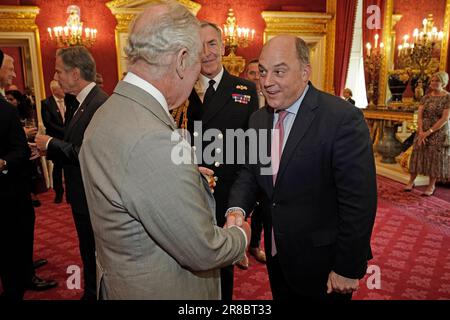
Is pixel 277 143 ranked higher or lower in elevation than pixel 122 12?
lower

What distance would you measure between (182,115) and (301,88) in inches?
37.2

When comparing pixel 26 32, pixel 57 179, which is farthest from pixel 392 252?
pixel 26 32

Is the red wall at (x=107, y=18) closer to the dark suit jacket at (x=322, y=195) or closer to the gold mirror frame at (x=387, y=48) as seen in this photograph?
the gold mirror frame at (x=387, y=48)

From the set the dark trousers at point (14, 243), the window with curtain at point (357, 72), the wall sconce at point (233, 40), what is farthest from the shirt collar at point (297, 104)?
the window with curtain at point (357, 72)

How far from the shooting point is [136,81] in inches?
43.0

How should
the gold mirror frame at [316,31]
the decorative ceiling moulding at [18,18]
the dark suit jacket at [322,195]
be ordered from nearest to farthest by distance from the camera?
the dark suit jacket at [322,195] → the decorative ceiling moulding at [18,18] → the gold mirror frame at [316,31]

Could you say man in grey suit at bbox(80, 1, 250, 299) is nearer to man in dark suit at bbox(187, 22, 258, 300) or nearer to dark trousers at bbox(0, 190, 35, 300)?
man in dark suit at bbox(187, 22, 258, 300)

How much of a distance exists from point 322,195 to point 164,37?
1.00 meters

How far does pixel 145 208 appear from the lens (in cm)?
97

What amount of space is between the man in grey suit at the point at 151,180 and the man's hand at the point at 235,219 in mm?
343

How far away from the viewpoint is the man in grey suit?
0.96 metres

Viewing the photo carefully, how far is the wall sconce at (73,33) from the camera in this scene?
7.23 metres

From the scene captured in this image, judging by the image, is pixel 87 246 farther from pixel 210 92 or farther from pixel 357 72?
pixel 357 72

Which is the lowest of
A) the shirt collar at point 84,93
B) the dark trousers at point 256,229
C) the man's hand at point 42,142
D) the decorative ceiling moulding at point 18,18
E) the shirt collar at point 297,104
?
the dark trousers at point 256,229
